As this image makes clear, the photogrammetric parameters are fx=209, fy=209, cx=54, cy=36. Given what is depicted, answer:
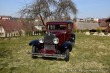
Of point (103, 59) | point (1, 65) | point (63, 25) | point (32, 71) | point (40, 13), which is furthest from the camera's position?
point (40, 13)

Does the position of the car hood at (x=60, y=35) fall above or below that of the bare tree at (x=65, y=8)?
below

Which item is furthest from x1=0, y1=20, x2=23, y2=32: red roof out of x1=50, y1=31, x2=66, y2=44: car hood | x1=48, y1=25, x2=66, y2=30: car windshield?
x1=50, y1=31, x2=66, y2=44: car hood

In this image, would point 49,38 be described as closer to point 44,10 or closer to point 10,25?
point 44,10

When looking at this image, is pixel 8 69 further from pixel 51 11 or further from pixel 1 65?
→ pixel 51 11

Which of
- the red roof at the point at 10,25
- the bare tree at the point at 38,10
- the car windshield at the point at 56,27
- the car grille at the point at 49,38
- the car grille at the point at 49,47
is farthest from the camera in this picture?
the red roof at the point at 10,25

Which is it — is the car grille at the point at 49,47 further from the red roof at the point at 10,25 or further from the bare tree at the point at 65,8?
the red roof at the point at 10,25

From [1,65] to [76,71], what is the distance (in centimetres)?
373

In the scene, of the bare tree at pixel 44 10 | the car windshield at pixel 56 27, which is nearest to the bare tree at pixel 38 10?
the bare tree at pixel 44 10

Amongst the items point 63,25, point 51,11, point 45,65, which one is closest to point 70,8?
point 51,11

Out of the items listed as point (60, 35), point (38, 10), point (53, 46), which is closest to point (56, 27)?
point (60, 35)

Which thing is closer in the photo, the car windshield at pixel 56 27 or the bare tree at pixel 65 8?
the car windshield at pixel 56 27

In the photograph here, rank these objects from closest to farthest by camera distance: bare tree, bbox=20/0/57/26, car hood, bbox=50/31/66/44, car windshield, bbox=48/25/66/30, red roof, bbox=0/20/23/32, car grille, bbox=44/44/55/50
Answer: car grille, bbox=44/44/55/50
car hood, bbox=50/31/66/44
car windshield, bbox=48/25/66/30
bare tree, bbox=20/0/57/26
red roof, bbox=0/20/23/32

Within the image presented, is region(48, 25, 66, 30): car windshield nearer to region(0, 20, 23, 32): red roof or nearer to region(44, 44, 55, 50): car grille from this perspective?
region(44, 44, 55, 50): car grille

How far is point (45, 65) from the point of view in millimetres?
10398
